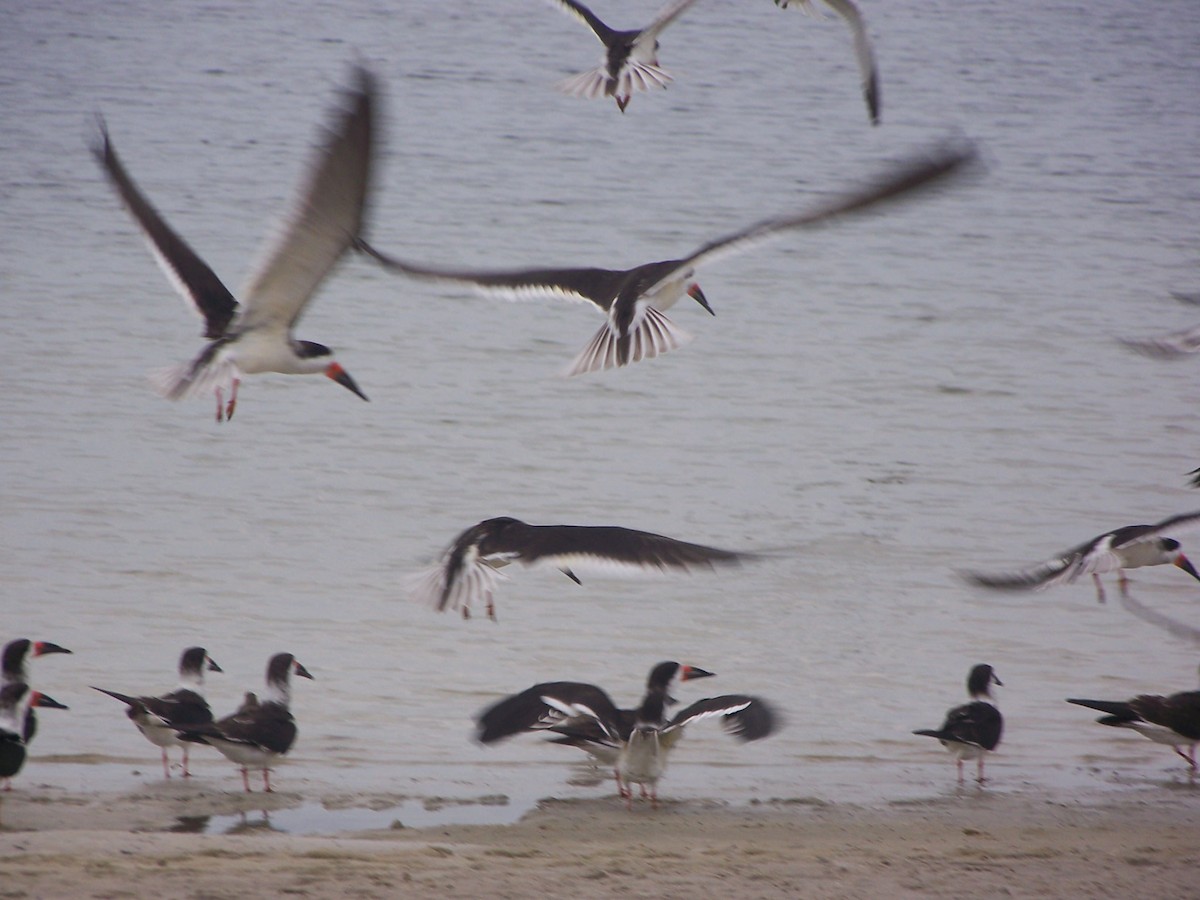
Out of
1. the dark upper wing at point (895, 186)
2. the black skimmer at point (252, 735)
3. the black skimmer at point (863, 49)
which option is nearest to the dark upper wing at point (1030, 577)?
the dark upper wing at point (895, 186)

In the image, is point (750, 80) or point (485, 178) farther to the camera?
point (750, 80)

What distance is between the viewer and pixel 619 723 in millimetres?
6488

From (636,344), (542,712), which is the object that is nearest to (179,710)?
(542,712)

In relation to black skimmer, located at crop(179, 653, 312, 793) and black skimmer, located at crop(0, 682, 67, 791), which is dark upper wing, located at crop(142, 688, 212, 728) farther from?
black skimmer, located at crop(0, 682, 67, 791)

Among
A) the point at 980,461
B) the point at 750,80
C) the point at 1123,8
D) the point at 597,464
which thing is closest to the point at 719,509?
the point at 597,464

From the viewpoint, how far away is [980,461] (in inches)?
459

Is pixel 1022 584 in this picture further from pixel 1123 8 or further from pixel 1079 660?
pixel 1123 8

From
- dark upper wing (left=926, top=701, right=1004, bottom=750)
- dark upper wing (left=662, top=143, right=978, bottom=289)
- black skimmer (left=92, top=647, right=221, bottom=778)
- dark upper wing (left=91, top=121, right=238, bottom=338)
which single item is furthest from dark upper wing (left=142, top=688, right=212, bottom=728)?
dark upper wing (left=662, top=143, right=978, bottom=289)

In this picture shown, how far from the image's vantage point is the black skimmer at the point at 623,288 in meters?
7.64

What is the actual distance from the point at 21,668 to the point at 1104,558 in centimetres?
506

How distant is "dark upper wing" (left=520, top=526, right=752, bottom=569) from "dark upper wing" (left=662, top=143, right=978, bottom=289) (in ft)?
4.87

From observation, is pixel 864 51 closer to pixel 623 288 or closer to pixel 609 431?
pixel 609 431

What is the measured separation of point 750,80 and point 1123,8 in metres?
9.57

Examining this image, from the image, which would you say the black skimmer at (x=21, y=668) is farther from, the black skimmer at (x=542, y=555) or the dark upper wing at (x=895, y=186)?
the dark upper wing at (x=895, y=186)
